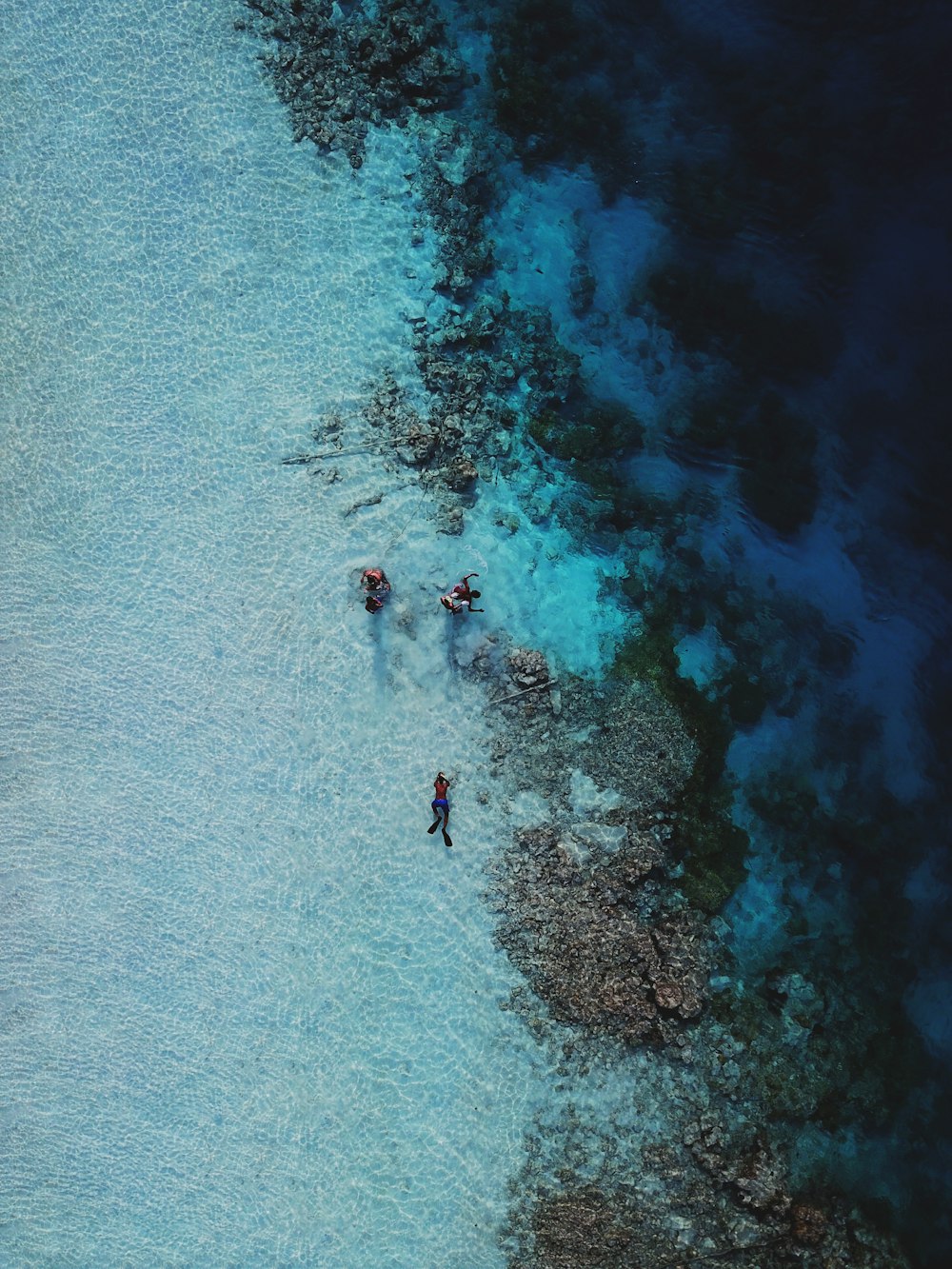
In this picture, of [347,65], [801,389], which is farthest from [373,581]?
[347,65]

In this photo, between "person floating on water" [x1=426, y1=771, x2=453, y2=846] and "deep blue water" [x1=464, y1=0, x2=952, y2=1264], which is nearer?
"person floating on water" [x1=426, y1=771, x2=453, y2=846]

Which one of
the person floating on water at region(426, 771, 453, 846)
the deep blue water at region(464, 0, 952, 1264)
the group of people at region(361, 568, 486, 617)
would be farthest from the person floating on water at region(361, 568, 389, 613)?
the deep blue water at region(464, 0, 952, 1264)

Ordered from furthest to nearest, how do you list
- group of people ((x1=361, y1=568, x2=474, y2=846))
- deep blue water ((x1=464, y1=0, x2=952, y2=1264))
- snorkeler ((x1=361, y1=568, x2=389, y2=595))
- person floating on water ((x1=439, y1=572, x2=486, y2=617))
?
deep blue water ((x1=464, y1=0, x2=952, y2=1264)) < person floating on water ((x1=439, y1=572, x2=486, y2=617)) < snorkeler ((x1=361, y1=568, x2=389, y2=595)) < group of people ((x1=361, y1=568, x2=474, y2=846))

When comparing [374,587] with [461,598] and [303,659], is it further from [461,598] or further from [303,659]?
[303,659]

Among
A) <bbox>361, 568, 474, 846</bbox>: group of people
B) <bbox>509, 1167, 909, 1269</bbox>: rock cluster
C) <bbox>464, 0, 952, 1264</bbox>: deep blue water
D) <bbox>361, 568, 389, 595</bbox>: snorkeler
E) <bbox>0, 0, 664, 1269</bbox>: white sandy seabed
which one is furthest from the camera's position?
<bbox>464, 0, 952, 1264</bbox>: deep blue water

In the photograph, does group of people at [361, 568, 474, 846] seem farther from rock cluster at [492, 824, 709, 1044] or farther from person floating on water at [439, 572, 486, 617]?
rock cluster at [492, 824, 709, 1044]

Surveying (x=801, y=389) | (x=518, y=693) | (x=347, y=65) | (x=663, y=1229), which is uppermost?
(x=347, y=65)
